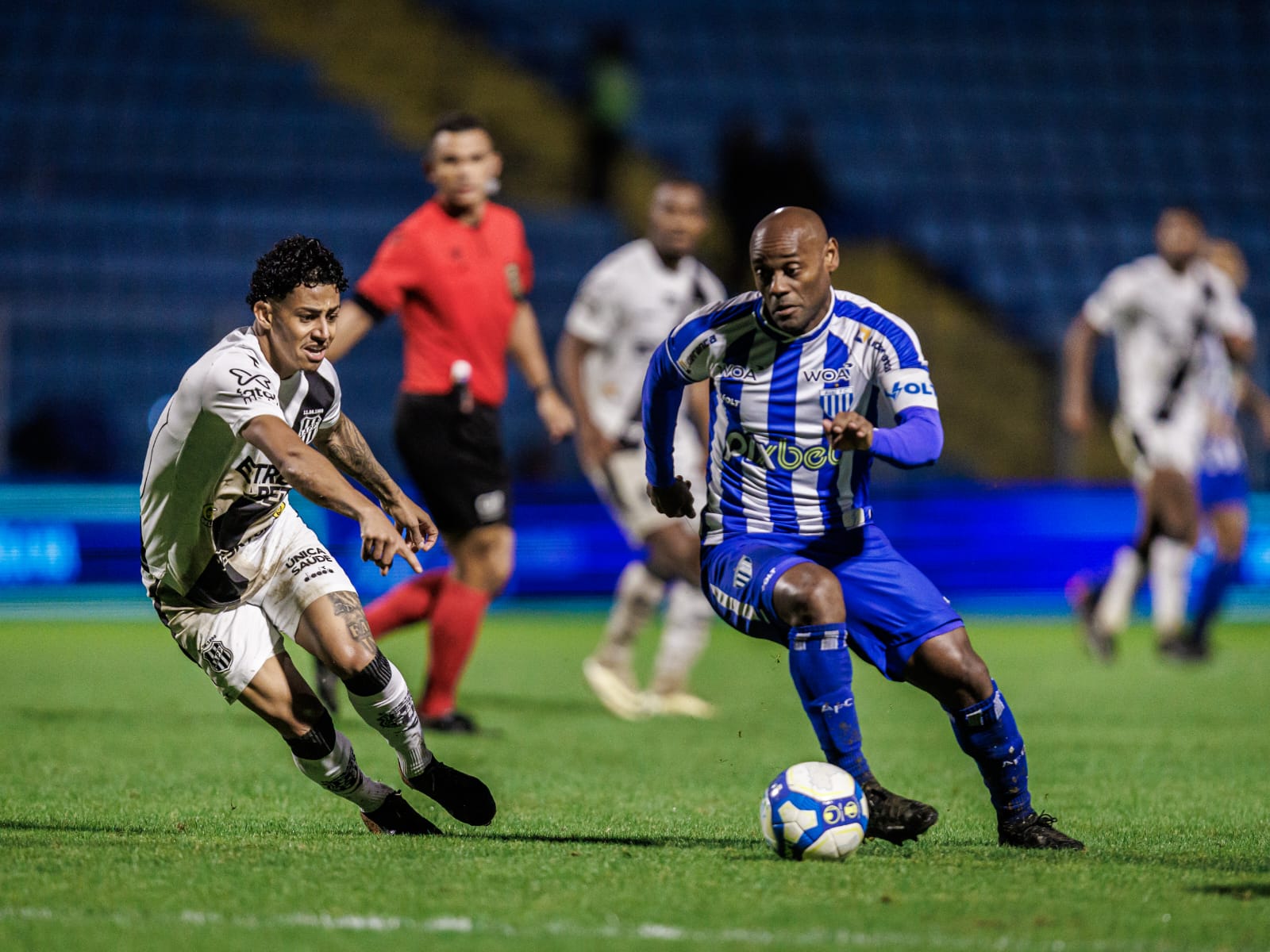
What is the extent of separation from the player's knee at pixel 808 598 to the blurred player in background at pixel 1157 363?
6.17m

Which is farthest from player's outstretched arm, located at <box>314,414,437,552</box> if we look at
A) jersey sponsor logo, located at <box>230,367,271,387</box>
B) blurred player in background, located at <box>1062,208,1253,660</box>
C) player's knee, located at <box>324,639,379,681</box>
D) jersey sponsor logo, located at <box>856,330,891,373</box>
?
blurred player in background, located at <box>1062,208,1253,660</box>

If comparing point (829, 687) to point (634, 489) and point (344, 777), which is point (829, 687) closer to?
point (344, 777)

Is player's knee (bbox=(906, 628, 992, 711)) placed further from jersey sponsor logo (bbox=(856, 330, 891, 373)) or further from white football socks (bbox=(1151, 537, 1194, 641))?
white football socks (bbox=(1151, 537, 1194, 641))

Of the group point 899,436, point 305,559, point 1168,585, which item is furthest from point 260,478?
point 1168,585

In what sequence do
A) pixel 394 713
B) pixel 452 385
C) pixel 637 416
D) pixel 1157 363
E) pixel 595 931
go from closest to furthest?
pixel 595 931 → pixel 394 713 → pixel 452 385 → pixel 637 416 → pixel 1157 363

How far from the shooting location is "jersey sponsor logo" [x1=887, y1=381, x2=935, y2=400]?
4.64 m

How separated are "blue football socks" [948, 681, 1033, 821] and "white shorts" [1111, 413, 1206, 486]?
6.04 meters

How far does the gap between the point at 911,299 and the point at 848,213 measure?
2056 millimetres

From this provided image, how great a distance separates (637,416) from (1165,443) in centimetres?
353

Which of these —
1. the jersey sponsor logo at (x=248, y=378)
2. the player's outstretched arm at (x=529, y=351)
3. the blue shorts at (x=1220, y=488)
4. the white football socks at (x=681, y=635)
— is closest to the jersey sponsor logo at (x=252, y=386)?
the jersey sponsor logo at (x=248, y=378)

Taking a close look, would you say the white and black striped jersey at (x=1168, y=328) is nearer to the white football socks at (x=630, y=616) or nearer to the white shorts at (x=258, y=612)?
the white football socks at (x=630, y=616)

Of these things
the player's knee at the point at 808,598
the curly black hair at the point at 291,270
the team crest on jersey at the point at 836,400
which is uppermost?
the curly black hair at the point at 291,270

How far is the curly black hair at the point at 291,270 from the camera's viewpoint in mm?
4570

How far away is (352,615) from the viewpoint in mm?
4648
